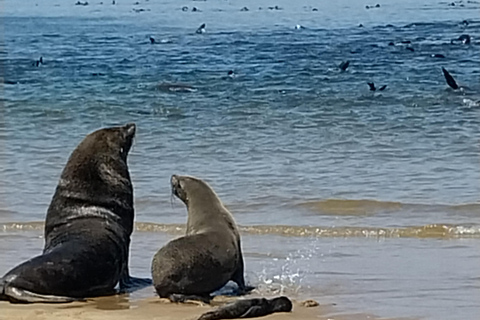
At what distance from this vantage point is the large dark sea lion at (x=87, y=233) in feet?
21.9

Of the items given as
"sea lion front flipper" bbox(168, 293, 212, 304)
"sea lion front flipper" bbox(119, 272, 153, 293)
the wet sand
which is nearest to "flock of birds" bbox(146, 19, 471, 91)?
"sea lion front flipper" bbox(119, 272, 153, 293)

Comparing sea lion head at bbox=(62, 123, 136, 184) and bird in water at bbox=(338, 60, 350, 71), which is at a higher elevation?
sea lion head at bbox=(62, 123, 136, 184)

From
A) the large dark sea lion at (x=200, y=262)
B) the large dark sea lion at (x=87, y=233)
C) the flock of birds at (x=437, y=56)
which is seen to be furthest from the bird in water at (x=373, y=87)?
the large dark sea lion at (x=200, y=262)

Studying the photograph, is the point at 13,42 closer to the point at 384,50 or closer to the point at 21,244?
the point at 384,50

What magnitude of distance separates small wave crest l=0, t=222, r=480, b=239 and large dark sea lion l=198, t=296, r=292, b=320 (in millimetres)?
3248

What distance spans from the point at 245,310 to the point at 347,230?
3.60 meters

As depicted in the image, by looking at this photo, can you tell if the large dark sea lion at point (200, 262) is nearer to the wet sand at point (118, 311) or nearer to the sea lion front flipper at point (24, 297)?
the wet sand at point (118, 311)

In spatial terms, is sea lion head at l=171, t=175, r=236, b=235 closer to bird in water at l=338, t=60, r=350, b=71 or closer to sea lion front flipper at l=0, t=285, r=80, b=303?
sea lion front flipper at l=0, t=285, r=80, b=303

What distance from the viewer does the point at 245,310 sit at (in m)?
6.06

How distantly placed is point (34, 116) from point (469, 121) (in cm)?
649

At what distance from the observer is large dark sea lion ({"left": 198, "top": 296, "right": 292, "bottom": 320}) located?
19.7ft

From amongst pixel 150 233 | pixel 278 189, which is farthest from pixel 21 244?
pixel 278 189

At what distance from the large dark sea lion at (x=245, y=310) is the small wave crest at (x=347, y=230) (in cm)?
325

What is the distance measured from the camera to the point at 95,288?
6.93 m
